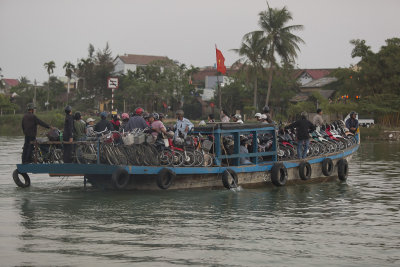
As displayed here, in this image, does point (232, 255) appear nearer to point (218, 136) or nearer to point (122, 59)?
point (218, 136)

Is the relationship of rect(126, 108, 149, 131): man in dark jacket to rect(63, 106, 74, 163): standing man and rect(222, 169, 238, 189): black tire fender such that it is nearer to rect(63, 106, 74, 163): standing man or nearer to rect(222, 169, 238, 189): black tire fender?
rect(63, 106, 74, 163): standing man

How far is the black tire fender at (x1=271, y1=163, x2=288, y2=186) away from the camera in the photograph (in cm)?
1631

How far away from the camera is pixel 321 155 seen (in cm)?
1828

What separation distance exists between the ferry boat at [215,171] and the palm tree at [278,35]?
36.4 metres

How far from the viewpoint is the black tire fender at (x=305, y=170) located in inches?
673

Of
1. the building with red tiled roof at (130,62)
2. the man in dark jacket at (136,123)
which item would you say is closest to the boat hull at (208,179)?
the man in dark jacket at (136,123)

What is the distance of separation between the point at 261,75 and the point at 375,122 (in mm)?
10826

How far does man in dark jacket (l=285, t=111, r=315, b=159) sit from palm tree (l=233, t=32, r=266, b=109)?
3639 centimetres

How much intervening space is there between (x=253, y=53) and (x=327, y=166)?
37970 mm

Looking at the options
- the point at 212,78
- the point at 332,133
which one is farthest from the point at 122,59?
the point at 332,133

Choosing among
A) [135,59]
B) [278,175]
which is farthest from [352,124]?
[135,59]

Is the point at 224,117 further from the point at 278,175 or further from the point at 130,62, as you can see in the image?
the point at 130,62

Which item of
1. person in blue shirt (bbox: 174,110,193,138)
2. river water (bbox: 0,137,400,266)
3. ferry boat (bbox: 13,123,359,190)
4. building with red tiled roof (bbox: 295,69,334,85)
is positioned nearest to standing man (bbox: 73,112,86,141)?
ferry boat (bbox: 13,123,359,190)

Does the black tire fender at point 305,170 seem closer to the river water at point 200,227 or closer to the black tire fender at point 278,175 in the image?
the river water at point 200,227
